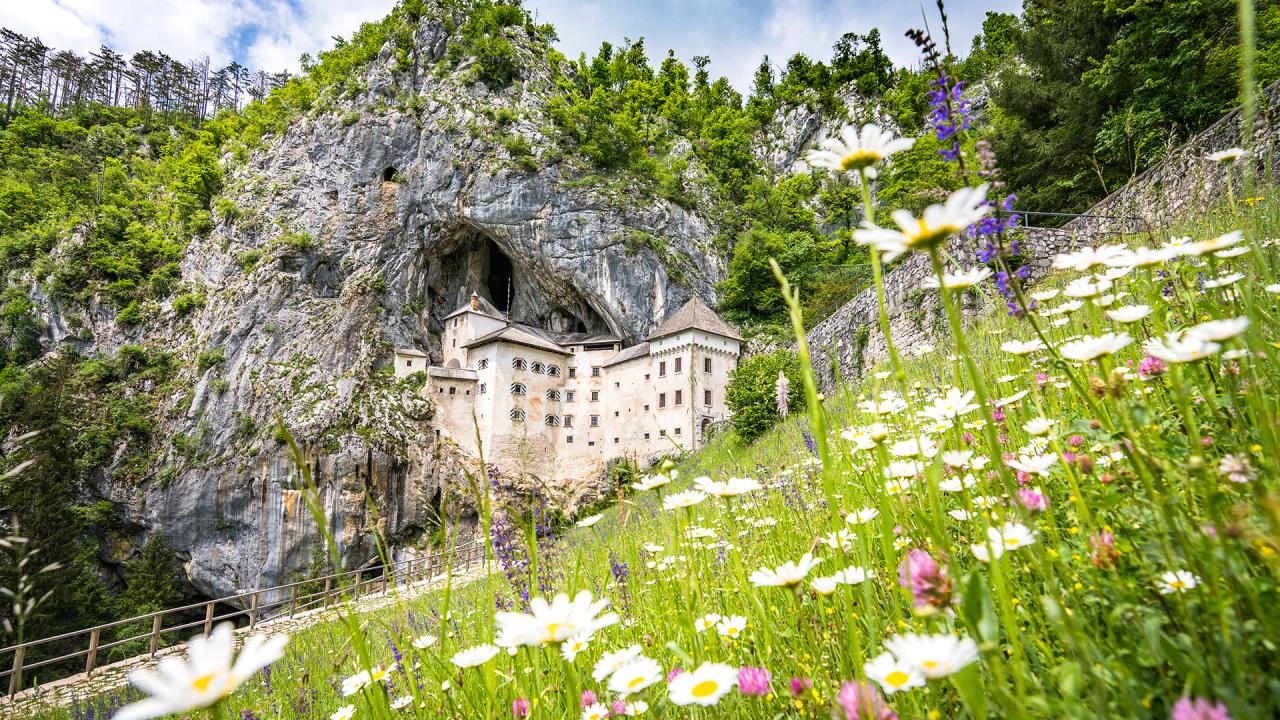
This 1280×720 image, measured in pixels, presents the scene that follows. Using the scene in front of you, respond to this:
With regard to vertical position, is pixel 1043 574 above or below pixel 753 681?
above

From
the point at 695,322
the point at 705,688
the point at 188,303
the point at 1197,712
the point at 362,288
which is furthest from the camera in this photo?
the point at 188,303

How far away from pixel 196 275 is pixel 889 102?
59.5 m

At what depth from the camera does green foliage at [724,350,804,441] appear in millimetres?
18453

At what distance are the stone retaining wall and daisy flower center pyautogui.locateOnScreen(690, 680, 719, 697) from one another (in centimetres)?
164

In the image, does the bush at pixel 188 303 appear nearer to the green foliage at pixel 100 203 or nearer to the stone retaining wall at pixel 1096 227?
the green foliage at pixel 100 203

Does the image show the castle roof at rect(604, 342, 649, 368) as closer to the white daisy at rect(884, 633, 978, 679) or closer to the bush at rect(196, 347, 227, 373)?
the bush at rect(196, 347, 227, 373)

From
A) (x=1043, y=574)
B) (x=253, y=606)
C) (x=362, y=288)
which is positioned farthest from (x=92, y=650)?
(x=362, y=288)

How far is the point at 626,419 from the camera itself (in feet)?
108

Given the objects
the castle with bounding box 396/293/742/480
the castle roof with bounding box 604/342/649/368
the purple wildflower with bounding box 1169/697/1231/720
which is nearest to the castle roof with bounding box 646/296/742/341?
the castle with bounding box 396/293/742/480

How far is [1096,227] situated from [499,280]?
3883 cm

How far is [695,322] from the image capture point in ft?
103

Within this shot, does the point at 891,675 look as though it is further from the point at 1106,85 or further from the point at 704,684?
the point at 1106,85

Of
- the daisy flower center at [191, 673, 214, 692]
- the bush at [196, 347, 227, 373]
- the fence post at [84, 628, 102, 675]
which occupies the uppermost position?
the bush at [196, 347, 227, 373]

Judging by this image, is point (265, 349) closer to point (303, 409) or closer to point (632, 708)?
point (303, 409)
